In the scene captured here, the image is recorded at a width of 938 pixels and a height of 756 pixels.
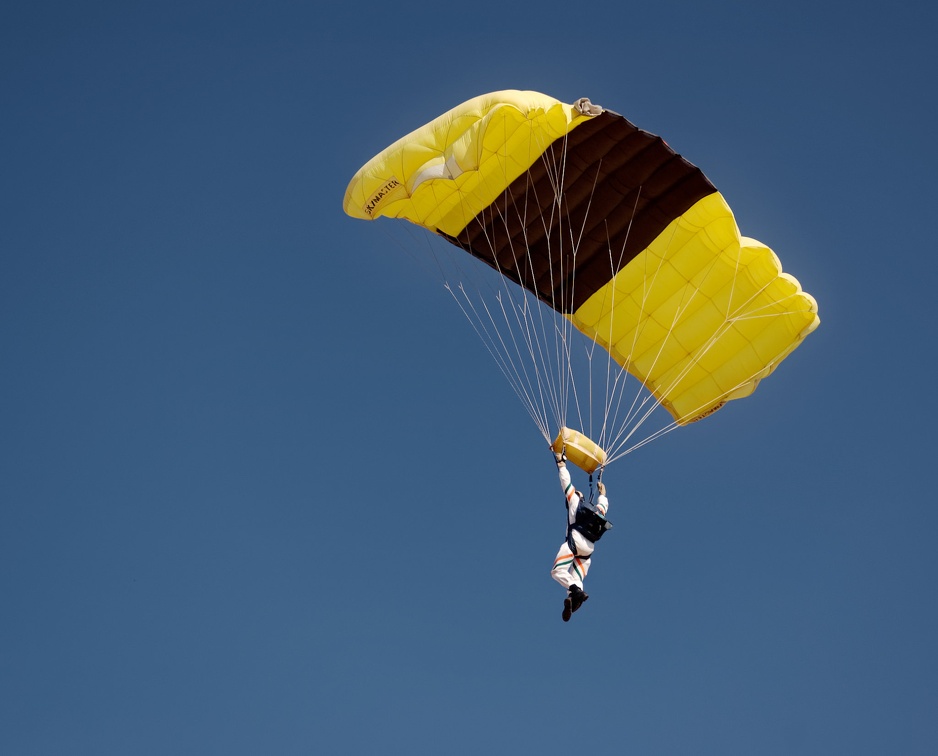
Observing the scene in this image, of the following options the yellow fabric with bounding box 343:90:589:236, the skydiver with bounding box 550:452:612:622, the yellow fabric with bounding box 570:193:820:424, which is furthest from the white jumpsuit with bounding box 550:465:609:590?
the yellow fabric with bounding box 343:90:589:236

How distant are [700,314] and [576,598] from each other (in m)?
4.55

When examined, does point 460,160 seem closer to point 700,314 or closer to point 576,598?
point 700,314

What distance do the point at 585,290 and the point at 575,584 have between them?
4.58m

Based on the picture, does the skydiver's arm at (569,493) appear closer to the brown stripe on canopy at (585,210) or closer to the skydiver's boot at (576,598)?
the skydiver's boot at (576,598)

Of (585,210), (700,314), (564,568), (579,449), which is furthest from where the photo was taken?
(700,314)

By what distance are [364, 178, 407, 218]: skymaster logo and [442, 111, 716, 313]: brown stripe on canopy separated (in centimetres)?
154

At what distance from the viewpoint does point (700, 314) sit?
47.5 feet

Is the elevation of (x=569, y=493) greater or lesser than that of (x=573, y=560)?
greater

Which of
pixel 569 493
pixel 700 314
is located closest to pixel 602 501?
pixel 569 493

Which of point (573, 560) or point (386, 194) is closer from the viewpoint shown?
point (573, 560)

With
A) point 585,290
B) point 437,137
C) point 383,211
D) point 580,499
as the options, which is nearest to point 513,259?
point 585,290

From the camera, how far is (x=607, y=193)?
45.8 feet

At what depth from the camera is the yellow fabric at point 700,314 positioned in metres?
14.0

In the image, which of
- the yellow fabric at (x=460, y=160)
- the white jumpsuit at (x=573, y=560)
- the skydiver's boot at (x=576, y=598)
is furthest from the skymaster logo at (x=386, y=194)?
the skydiver's boot at (x=576, y=598)
